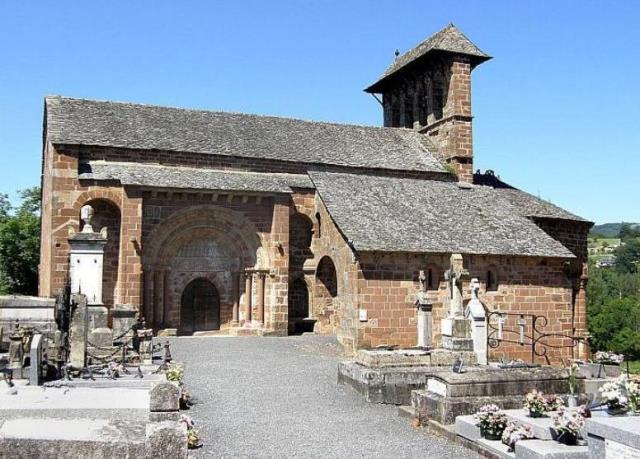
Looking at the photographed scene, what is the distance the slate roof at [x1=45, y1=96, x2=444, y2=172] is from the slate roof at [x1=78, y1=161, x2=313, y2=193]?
2.53ft

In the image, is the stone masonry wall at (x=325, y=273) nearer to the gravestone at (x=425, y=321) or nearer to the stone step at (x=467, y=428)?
the gravestone at (x=425, y=321)

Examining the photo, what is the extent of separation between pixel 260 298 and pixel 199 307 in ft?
8.08

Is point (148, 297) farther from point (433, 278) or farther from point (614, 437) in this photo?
point (614, 437)

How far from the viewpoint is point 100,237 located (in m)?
17.0

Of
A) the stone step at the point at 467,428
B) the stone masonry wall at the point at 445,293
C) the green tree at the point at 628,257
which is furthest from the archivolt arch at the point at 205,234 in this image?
the green tree at the point at 628,257

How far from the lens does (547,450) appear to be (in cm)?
816

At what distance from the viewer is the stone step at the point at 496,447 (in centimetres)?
883

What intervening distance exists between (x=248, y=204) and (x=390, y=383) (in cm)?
1314

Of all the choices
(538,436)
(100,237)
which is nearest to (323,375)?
(100,237)

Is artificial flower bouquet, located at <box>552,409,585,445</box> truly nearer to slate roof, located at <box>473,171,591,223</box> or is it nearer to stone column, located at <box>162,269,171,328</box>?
stone column, located at <box>162,269,171,328</box>

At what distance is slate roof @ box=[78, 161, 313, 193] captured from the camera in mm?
23484

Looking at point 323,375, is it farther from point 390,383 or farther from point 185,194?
point 185,194

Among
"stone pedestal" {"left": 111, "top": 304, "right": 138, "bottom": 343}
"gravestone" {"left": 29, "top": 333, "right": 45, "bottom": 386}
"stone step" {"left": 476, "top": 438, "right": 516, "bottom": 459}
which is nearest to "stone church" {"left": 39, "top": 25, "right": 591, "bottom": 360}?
"stone pedestal" {"left": 111, "top": 304, "right": 138, "bottom": 343}

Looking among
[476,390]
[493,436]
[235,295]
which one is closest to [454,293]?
[476,390]
